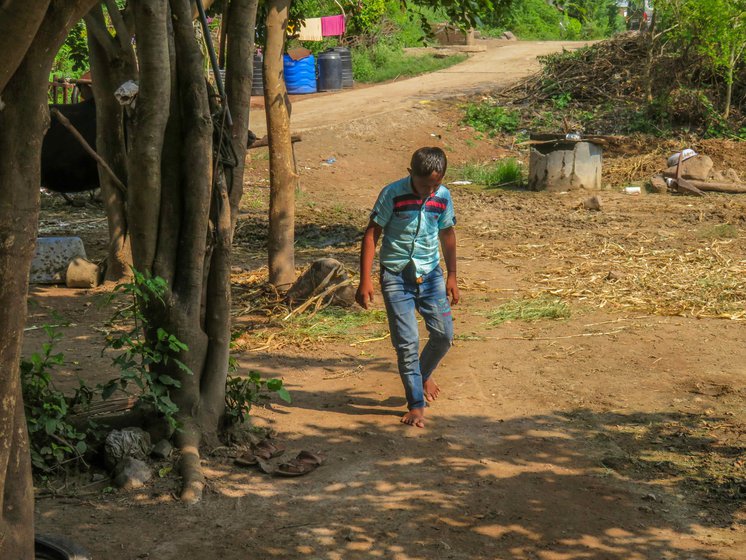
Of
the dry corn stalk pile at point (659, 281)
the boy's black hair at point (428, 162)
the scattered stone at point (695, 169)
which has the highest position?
the boy's black hair at point (428, 162)

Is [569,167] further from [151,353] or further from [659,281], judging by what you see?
[151,353]

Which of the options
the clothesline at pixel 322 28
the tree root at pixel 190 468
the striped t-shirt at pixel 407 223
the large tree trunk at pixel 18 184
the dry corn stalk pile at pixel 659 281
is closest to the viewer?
the large tree trunk at pixel 18 184

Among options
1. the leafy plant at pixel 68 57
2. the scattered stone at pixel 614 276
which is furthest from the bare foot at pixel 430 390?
the leafy plant at pixel 68 57

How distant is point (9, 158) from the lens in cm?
296

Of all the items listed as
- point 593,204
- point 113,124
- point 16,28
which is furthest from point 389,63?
point 16,28

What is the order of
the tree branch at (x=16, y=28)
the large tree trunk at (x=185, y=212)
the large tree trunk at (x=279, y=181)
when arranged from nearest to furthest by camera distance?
1. the tree branch at (x=16, y=28)
2. the large tree trunk at (x=185, y=212)
3. the large tree trunk at (x=279, y=181)

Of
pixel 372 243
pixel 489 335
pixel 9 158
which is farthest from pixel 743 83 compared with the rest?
pixel 9 158

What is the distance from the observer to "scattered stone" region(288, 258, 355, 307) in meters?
7.94

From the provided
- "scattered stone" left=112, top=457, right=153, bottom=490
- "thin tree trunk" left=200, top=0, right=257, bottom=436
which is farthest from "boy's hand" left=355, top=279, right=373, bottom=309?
"scattered stone" left=112, top=457, right=153, bottom=490

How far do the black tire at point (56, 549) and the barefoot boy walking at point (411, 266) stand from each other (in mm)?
2268

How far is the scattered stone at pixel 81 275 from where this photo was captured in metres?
8.77

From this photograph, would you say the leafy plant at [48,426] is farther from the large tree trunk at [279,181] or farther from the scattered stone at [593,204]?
the scattered stone at [593,204]

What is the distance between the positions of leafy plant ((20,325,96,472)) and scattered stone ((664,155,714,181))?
1111cm

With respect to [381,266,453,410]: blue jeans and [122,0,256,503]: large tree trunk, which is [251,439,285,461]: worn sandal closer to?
[122,0,256,503]: large tree trunk
